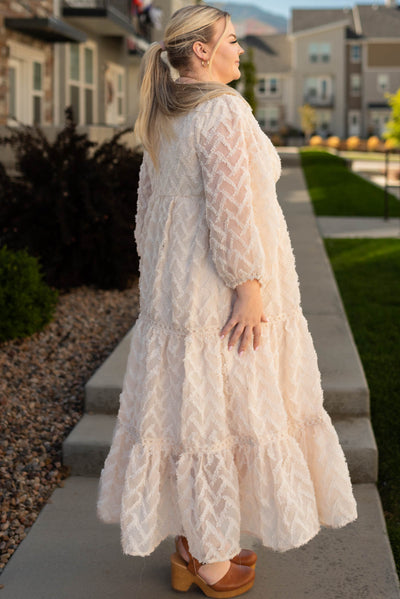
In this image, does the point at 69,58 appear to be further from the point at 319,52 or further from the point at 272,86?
the point at 272,86

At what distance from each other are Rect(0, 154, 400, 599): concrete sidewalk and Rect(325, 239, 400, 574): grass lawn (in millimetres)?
94

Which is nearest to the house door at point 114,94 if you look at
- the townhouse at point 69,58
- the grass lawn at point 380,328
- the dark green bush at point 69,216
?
the townhouse at point 69,58

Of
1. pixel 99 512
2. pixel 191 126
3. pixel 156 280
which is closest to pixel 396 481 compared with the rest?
pixel 99 512

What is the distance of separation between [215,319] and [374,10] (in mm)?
67755

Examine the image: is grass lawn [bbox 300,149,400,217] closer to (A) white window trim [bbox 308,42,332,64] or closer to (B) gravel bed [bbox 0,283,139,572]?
(B) gravel bed [bbox 0,283,139,572]

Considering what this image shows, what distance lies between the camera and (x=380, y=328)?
18.3ft

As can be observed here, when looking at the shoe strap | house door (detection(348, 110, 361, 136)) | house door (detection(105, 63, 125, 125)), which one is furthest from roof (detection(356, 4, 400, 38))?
the shoe strap

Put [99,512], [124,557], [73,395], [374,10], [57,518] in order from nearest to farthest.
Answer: [99,512] < [124,557] < [57,518] < [73,395] < [374,10]

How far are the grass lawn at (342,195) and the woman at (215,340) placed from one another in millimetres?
9219

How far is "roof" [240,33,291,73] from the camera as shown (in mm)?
65188

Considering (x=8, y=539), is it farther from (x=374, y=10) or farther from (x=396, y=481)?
(x=374, y=10)

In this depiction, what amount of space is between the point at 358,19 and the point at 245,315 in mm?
66708

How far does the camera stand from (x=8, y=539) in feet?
10.5

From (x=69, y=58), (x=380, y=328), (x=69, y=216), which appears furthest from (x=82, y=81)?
(x=380, y=328)
